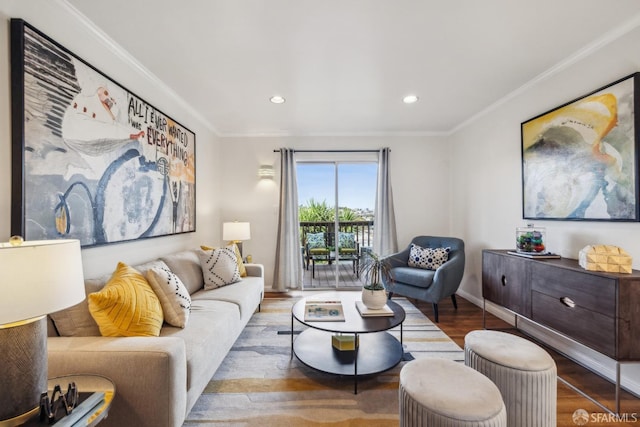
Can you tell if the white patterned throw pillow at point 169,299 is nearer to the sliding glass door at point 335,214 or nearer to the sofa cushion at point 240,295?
the sofa cushion at point 240,295

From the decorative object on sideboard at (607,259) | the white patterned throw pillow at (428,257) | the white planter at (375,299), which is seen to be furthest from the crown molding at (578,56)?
the white planter at (375,299)

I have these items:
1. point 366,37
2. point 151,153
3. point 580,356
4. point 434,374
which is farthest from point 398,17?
point 580,356

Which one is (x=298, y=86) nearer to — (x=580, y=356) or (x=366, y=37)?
(x=366, y=37)

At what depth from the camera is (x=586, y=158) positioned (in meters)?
2.18

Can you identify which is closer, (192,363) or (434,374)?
(434,374)

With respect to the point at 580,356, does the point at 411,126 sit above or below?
above

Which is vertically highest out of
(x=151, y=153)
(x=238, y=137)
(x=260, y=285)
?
(x=238, y=137)

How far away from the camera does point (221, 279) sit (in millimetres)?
2875

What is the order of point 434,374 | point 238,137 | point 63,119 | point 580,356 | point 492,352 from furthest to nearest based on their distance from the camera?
point 238,137
point 580,356
point 63,119
point 492,352
point 434,374

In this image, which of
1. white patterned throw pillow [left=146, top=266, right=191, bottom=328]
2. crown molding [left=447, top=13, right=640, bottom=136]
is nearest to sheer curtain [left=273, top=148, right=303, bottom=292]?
white patterned throw pillow [left=146, top=266, right=191, bottom=328]

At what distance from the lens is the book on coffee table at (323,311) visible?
7.03 feet

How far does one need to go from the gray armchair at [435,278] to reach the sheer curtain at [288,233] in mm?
1428

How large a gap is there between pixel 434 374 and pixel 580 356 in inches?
73.9

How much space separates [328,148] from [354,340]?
301 cm
